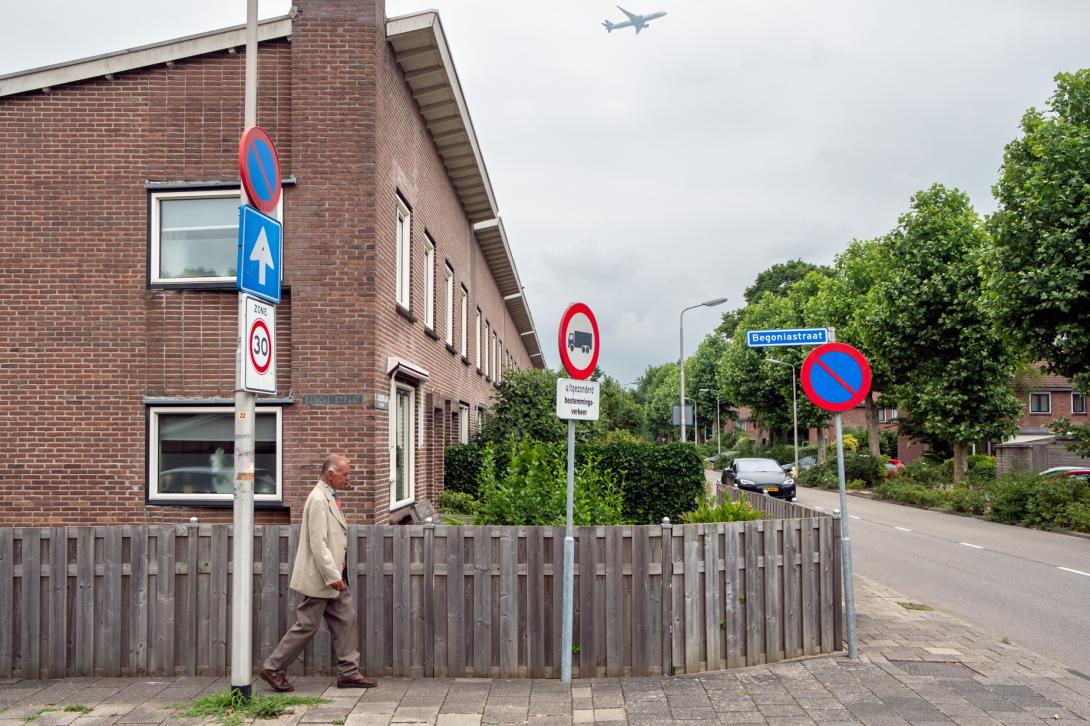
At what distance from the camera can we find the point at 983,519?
77.9ft

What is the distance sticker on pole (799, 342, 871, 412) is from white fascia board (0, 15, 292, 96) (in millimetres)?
7003

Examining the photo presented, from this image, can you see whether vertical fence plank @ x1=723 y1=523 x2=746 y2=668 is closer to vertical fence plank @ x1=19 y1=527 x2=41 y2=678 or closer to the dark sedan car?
vertical fence plank @ x1=19 y1=527 x2=41 y2=678

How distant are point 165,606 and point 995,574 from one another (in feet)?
38.8

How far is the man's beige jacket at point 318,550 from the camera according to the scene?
607 centimetres

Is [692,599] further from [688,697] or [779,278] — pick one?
[779,278]

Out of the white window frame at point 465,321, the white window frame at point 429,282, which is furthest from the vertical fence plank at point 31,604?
the white window frame at point 465,321

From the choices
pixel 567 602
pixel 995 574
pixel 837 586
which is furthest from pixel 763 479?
pixel 567 602

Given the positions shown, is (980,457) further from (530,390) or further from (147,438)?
(147,438)

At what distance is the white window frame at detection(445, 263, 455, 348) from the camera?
1640 cm

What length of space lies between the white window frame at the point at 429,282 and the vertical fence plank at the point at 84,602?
7.54 meters

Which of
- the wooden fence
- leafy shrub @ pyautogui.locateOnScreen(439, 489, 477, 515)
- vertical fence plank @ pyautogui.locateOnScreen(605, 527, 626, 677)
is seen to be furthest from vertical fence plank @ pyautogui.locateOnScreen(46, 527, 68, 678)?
leafy shrub @ pyautogui.locateOnScreen(439, 489, 477, 515)

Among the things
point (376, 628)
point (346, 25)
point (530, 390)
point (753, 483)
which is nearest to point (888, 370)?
point (753, 483)

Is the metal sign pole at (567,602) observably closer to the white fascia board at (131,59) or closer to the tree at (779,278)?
the white fascia board at (131,59)

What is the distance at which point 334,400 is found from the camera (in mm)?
9656
